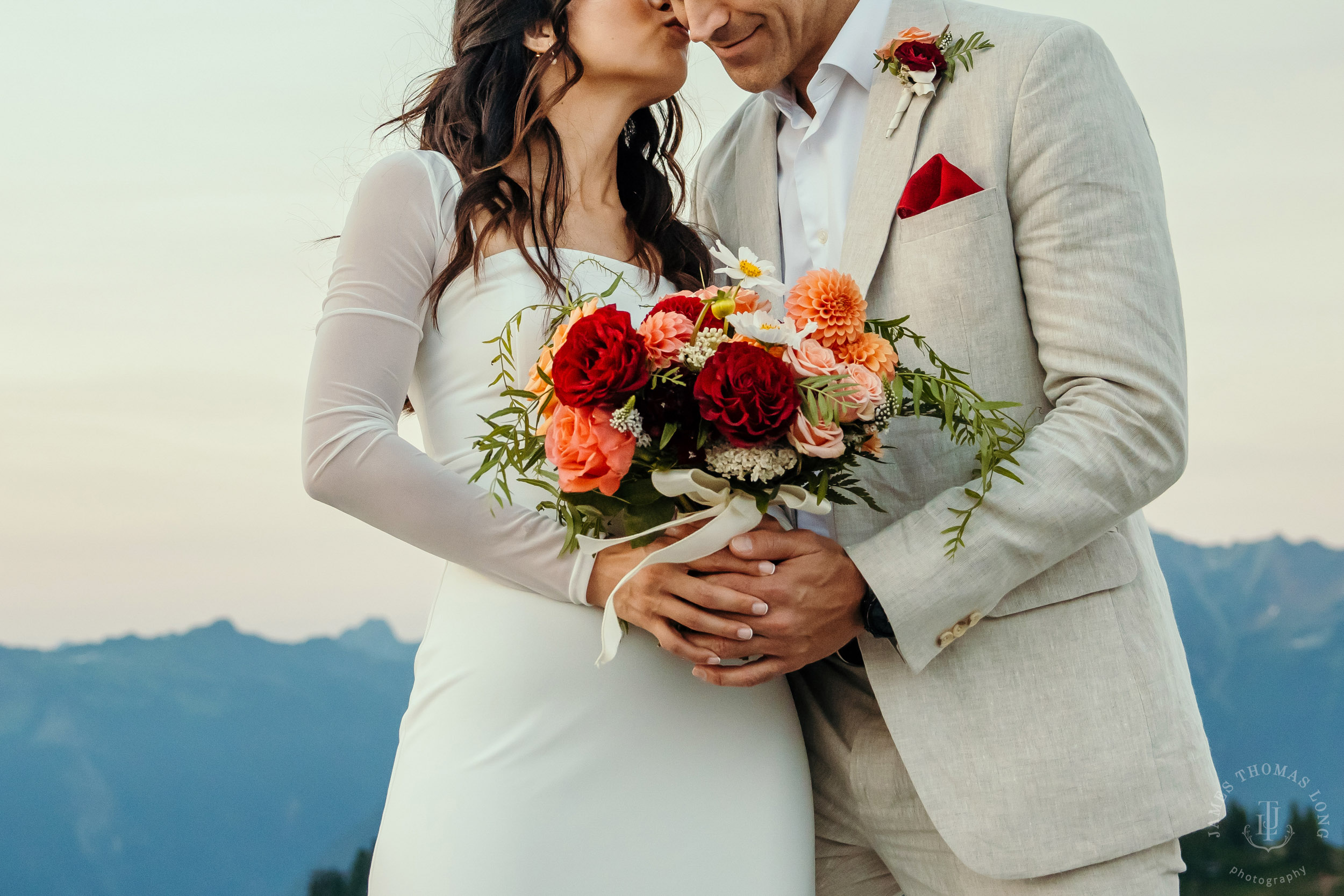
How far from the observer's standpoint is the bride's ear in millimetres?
2074

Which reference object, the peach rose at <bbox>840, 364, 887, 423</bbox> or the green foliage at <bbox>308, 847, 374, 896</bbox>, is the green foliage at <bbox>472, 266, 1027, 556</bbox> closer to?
the peach rose at <bbox>840, 364, 887, 423</bbox>

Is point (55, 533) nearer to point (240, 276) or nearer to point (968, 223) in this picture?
point (240, 276)

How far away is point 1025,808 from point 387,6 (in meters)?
4.19

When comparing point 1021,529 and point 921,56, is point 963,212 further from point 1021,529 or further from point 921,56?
point 1021,529

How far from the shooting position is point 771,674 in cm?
159

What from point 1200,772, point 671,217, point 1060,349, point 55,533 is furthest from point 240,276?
point 1200,772

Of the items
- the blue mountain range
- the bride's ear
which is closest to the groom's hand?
the bride's ear

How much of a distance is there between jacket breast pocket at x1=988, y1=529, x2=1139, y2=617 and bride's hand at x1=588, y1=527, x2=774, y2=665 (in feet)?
1.33

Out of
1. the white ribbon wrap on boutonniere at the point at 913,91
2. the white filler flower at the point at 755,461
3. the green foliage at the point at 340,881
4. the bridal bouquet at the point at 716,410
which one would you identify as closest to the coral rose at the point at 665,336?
the bridal bouquet at the point at 716,410

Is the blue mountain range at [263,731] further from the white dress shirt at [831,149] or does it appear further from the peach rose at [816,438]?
the peach rose at [816,438]

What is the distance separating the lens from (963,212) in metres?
1.67

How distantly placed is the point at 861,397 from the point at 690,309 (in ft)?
0.87

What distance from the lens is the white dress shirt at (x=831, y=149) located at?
1.94 meters

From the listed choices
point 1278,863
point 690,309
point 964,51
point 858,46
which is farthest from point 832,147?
point 1278,863
